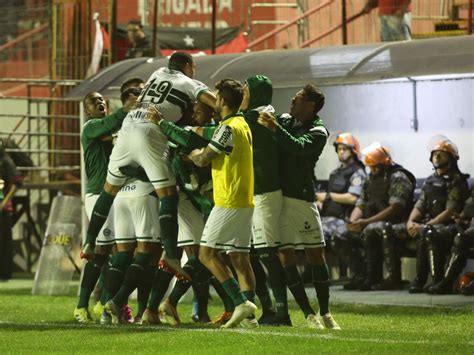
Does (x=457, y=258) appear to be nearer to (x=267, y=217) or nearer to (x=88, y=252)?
(x=267, y=217)

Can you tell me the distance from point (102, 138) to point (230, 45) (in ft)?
25.7

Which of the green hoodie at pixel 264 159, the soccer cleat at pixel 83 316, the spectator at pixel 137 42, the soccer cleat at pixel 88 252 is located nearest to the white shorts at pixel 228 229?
the green hoodie at pixel 264 159

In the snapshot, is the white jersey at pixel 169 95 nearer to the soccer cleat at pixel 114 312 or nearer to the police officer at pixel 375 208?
the soccer cleat at pixel 114 312

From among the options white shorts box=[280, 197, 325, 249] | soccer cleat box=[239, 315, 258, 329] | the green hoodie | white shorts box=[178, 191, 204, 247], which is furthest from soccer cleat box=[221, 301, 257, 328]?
white shorts box=[178, 191, 204, 247]

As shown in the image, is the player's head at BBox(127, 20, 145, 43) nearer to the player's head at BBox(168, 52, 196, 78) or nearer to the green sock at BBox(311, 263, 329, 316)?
the player's head at BBox(168, 52, 196, 78)

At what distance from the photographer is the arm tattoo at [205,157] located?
1129 centimetres

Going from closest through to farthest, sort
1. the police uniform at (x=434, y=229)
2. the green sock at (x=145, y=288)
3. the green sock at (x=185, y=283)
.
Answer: the green sock at (x=185, y=283), the green sock at (x=145, y=288), the police uniform at (x=434, y=229)

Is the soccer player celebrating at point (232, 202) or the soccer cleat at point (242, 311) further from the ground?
the soccer player celebrating at point (232, 202)

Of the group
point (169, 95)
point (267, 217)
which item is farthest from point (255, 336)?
point (169, 95)

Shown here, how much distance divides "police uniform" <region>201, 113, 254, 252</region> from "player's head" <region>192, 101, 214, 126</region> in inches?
35.6

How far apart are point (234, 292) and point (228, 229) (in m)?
0.52

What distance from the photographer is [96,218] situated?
1264 centimetres

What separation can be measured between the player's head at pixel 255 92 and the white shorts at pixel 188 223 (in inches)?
50.5

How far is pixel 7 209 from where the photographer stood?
21.1 meters
